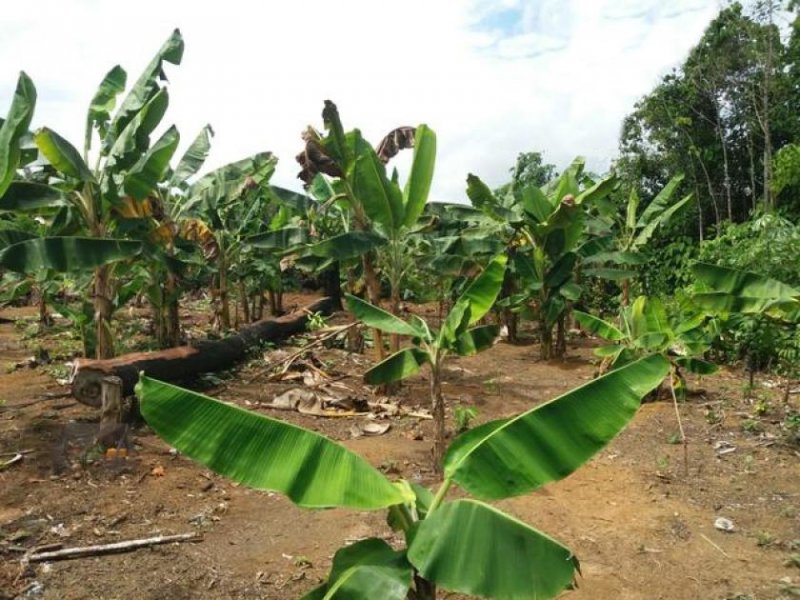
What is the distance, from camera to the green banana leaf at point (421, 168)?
25.9 ft

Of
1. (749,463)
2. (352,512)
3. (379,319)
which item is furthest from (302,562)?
(749,463)

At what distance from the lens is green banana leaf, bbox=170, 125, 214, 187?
360 inches

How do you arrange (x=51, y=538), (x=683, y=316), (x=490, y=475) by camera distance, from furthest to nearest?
(x=683, y=316), (x=51, y=538), (x=490, y=475)

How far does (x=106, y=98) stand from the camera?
8.18 metres

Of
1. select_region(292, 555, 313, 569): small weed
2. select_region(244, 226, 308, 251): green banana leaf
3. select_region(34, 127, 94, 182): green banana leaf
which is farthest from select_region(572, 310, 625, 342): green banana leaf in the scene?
select_region(34, 127, 94, 182): green banana leaf

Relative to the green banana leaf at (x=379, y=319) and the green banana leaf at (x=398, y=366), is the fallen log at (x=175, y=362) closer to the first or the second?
the green banana leaf at (x=379, y=319)

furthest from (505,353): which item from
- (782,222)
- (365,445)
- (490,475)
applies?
(490,475)

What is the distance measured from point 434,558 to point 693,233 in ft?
70.7

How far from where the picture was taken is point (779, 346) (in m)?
8.98

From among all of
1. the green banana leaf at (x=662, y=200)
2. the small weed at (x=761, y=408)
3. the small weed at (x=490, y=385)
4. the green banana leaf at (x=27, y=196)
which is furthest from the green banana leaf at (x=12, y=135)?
the green banana leaf at (x=662, y=200)

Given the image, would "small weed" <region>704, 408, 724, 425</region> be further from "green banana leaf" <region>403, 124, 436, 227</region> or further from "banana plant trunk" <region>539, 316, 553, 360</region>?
"green banana leaf" <region>403, 124, 436, 227</region>

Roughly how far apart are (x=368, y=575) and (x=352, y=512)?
9.71 ft

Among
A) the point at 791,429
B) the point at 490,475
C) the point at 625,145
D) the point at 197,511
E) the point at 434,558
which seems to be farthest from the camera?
the point at 625,145

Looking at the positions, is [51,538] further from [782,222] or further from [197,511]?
[782,222]
